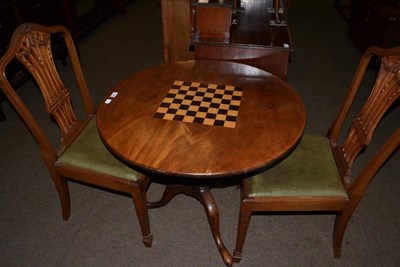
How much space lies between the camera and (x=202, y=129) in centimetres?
147

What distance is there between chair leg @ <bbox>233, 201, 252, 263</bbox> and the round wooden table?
55 millimetres

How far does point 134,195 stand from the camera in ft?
5.38

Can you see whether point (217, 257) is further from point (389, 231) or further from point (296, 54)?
point (296, 54)

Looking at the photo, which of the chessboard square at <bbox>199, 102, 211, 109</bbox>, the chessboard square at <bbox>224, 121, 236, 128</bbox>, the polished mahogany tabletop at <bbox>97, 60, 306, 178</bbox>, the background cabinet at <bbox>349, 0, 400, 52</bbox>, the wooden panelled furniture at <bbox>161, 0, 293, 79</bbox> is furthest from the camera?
the background cabinet at <bbox>349, 0, 400, 52</bbox>

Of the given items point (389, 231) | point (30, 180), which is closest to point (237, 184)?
point (389, 231)

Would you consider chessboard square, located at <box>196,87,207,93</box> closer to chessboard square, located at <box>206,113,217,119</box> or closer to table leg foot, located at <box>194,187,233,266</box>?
chessboard square, located at <box>206,113,217,119</box>

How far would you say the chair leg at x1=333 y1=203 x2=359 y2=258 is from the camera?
61.9 inches

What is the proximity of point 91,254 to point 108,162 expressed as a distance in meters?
0.56

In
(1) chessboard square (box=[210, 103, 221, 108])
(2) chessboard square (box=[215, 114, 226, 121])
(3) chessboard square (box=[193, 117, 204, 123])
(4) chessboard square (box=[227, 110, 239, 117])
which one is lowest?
(3) chessboard square (box=[193, 117, 204, 123])

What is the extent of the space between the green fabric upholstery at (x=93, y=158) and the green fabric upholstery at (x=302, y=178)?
618 mm

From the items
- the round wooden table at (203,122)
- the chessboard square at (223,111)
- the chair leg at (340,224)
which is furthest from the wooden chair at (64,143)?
the chair leg at (340,224)

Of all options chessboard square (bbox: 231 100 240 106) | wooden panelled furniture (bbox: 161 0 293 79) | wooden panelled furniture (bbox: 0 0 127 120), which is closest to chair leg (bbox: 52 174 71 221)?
chessboard square (bbox: 231 100 240 106)

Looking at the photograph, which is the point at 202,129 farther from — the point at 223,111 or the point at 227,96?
the point at 227,96

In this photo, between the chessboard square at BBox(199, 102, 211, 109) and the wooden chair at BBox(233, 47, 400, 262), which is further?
the chessboard square at BBox(199, 102, 211, 109)
